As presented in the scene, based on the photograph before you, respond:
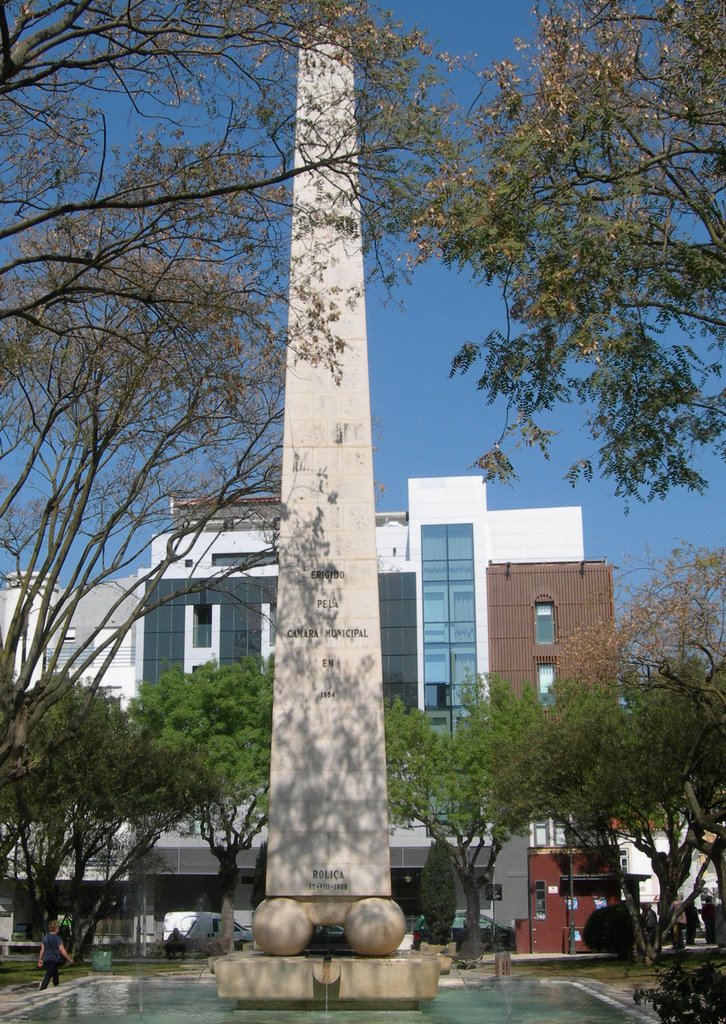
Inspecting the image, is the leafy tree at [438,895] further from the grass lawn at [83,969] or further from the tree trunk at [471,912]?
the grass lawn at [83,969]

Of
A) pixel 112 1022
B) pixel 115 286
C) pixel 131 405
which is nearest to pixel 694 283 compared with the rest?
pixel 115 286

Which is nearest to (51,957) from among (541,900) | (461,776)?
(461,776)

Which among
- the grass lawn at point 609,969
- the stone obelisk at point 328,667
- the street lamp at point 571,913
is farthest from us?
the street lamp at point 571,913

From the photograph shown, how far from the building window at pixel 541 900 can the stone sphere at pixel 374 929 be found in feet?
99.3

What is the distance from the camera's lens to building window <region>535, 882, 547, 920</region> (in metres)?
45.4

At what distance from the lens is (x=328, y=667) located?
59.7ft

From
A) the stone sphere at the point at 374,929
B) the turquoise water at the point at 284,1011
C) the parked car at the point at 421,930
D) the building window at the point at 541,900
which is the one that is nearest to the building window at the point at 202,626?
the parked car at the point at 421,930

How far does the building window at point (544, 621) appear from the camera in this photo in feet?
210

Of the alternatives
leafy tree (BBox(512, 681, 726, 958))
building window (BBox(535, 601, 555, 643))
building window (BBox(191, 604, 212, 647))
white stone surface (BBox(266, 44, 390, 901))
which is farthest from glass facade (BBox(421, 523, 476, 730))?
white stone surface (BBox(266, 44, 390, 901))

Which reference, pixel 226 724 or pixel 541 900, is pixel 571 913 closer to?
pixel 541 900

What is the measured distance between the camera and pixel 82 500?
19.8 meters

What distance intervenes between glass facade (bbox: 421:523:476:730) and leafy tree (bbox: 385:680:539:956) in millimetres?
15163

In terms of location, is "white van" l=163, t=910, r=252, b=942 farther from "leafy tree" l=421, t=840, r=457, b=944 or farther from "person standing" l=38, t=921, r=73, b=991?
"person standing" l=38, t=921, r=73, b=991

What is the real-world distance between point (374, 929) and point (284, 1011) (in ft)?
5.21
